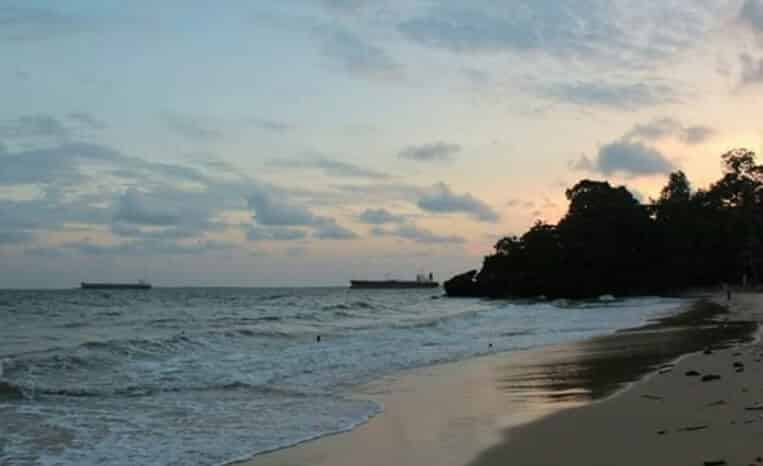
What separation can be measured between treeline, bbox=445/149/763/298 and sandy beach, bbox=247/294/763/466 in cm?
7877

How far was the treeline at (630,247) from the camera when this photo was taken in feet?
307

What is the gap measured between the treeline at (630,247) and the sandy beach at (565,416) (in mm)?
78771

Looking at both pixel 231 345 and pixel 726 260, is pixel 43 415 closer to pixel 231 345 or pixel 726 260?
pixel 231 345

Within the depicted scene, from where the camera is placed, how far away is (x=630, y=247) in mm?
96438

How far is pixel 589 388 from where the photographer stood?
13.2 metres

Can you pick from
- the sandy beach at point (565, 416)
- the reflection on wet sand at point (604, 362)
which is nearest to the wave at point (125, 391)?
the sandy beach at point (565, 416)

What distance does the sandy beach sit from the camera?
7.97 metres

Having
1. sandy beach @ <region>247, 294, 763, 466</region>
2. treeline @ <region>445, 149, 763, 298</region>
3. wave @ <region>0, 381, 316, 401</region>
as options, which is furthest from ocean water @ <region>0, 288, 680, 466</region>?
treeline @ <region>445, 149, 763, 298</region>

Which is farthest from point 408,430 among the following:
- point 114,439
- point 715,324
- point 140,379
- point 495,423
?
point 715,324

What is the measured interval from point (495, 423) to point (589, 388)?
358cm

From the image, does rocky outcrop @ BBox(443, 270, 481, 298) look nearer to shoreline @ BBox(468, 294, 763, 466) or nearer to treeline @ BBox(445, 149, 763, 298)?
treeline @ BBox(445, 149, 763, 298)

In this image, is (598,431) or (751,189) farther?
(751,189)

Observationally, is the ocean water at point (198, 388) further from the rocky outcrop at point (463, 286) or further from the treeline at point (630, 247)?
the rocky outcrop at point (463, 286)

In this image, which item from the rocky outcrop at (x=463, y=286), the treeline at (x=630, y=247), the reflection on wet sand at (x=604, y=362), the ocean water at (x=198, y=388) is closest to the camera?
the ocean water at (x=198, y=388)
